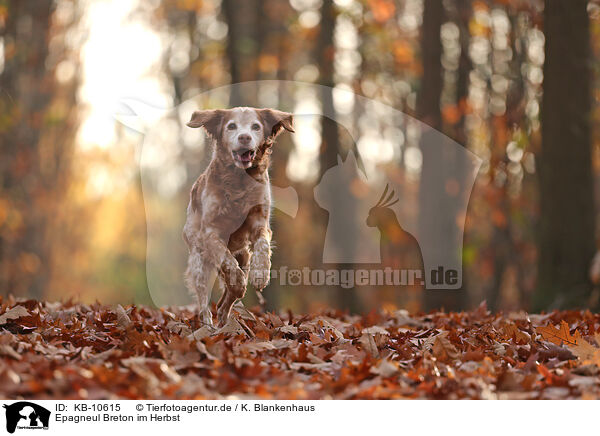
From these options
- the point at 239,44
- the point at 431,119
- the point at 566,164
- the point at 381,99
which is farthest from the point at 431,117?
the point at 381,99

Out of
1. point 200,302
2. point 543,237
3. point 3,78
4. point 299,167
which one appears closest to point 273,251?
point 200,302

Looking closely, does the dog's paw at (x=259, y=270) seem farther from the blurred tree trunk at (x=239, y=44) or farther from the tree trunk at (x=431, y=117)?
the blurred tree trunk at (x=239, y=44)

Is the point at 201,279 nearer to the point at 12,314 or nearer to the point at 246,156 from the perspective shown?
the point at 246,156

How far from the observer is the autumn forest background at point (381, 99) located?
9.41m

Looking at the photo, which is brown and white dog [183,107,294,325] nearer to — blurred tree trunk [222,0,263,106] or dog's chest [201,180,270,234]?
dog's chest [201,180,270,234]

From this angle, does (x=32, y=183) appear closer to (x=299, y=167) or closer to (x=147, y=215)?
(x=299, y=167)

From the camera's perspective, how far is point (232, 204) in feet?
18.2

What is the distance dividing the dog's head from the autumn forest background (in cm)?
114

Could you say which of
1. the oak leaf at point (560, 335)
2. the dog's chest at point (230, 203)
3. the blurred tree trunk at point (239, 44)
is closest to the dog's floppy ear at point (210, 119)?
the dog's chest at point (230, 203)

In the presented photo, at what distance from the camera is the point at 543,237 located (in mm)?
9523

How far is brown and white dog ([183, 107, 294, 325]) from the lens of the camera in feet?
17.7

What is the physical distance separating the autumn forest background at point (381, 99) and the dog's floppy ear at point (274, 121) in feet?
3.57

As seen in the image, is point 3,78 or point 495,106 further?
point 3,78
